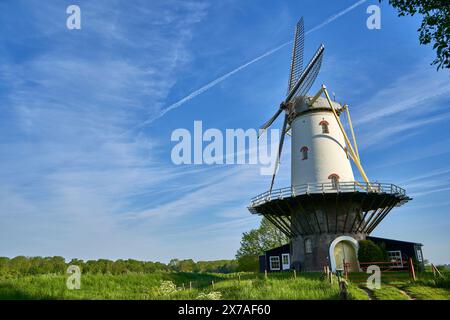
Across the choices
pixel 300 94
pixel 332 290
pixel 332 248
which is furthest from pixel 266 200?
pixel 332 290

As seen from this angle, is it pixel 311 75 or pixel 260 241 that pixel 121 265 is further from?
pixel 311 75

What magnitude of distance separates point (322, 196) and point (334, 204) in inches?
68.3

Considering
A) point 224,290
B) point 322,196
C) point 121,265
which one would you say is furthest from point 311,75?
point 121,265

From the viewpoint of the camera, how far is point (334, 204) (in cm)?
2280

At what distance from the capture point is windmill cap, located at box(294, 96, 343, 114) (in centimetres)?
2550

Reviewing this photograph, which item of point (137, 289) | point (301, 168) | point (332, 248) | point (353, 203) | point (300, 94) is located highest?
point (300, 94)

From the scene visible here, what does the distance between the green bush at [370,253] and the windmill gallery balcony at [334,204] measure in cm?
148

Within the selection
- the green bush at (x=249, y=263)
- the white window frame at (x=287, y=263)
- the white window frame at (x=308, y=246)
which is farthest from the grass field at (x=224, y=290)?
the green bush at (x=249, y=263)

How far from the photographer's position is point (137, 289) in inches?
645

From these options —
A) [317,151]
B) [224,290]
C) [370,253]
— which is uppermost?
[317,151]

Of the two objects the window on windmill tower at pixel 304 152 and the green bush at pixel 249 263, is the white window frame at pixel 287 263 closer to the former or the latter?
the window on windmill tower at pixel 304 152

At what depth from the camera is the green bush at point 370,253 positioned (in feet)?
69.4
